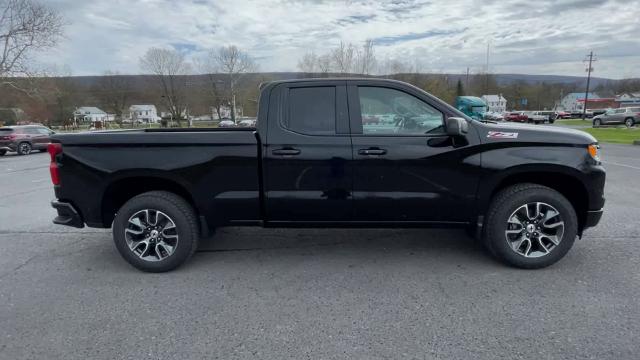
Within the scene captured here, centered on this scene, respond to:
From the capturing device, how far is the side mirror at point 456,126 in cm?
340

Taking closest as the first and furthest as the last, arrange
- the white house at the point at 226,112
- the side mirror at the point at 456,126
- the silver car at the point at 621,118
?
the side mirror at the point at 456,126 → the silver car at the point at 621,118 → the white house at the point at 226,112

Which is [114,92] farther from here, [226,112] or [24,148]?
[24,148]

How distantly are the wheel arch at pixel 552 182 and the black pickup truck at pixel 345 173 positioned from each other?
0.01 meters

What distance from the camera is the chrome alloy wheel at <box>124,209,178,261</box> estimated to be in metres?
3.79

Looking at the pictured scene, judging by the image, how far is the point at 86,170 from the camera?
376 cm

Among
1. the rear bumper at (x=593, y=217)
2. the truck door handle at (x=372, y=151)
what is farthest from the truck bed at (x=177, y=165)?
the rear bumper at (x=593, y=217)

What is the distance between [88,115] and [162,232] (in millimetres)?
95548

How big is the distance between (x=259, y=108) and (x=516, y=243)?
2.89 m

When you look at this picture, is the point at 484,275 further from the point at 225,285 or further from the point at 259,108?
the point at 259,108

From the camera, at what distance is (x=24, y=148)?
64.2 feet

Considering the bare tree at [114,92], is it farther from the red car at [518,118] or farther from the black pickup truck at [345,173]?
the black pickup truck at [345,173]

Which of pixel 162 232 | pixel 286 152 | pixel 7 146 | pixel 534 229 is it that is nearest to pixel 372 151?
pixel 286 152

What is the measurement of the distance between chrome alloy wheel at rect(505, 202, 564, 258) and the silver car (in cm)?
3908

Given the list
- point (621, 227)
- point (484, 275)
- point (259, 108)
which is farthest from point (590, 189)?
point (259, 108)
